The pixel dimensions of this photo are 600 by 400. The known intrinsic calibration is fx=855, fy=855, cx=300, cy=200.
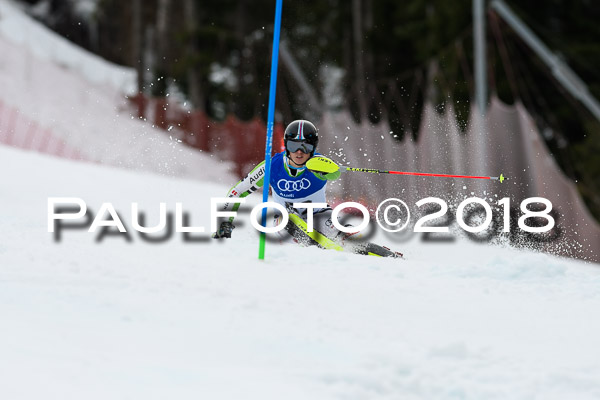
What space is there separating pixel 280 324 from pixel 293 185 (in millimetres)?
2818

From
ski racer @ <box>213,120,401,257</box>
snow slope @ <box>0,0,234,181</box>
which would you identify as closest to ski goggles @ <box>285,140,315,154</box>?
ski racer @ <box>213,120,401,257</box>

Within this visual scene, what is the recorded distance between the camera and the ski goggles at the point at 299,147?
6.68 metres

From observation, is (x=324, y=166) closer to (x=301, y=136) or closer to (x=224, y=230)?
(x=301, y=136)

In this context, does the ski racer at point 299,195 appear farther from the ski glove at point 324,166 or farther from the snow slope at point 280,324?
the snow slope at point 280,324

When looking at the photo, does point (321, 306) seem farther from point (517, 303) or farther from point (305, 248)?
point (305, 248)

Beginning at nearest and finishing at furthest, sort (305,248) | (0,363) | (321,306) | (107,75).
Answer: (0,363) < (321,306) < (305,248) < (107,75)

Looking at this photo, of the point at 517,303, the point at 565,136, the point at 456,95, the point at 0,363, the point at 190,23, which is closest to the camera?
the point at 0,363

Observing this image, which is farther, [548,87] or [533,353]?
[548,87]

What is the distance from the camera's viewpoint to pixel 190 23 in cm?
2806

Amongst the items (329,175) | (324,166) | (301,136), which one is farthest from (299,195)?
(301,136)

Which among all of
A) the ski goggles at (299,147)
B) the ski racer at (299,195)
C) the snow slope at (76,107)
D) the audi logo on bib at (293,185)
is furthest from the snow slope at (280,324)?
the snow slope at (76,107)

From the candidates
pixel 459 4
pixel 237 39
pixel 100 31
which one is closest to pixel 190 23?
pixel 237 39

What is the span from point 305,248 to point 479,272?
54.3 inches

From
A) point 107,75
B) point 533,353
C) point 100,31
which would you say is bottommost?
point 533,353
